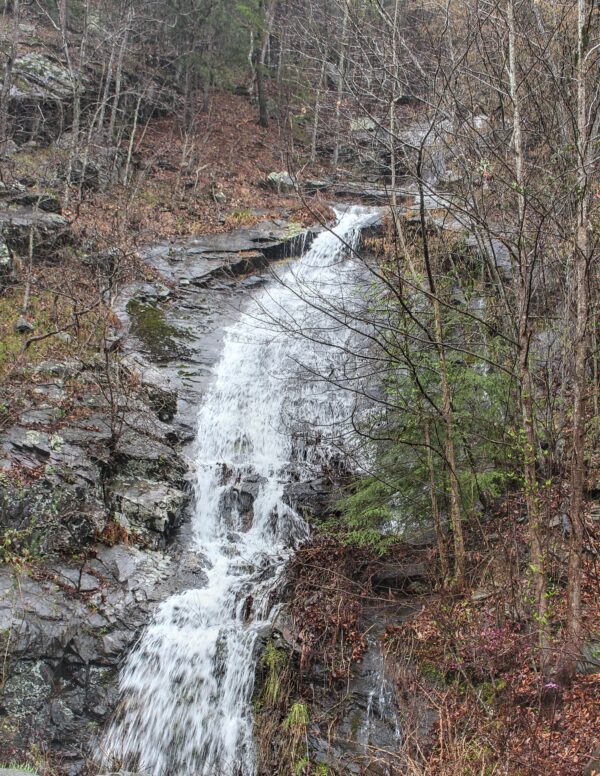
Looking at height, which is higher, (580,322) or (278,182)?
(278,182)

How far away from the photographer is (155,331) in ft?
42.8

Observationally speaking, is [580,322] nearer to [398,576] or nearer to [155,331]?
[398,576]

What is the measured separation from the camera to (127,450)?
359 inches

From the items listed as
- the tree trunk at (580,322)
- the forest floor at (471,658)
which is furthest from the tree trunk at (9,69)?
the tree trunk at (580,322)

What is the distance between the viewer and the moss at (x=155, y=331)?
12580 mm

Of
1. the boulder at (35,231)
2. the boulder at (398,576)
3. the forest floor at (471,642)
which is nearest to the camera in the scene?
the forest floor at (471,642)

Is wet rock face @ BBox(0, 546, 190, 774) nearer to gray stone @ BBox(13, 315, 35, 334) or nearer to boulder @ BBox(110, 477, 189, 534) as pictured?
boulder @ BBox(110, 477, 189, 534)

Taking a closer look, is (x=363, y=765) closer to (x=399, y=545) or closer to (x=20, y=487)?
(x=399, y=545)

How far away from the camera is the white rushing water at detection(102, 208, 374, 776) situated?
5.89 metres

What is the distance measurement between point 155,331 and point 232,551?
19.9 feet

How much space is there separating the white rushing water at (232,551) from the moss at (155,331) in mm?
1070

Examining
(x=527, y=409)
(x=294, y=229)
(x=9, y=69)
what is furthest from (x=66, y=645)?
(x=9, y=69)

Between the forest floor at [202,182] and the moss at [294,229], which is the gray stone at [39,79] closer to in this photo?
the forest floor at [202,182]

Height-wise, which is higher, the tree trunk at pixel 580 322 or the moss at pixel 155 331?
the tree trunk at pixel 580 322
